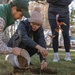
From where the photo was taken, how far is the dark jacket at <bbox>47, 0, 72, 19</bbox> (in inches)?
206

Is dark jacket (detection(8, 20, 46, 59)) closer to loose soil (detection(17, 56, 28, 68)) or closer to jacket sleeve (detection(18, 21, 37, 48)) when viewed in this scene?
jacket sleeve (detection(18, 21, 37, 48))

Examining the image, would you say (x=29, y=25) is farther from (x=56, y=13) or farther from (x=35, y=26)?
(x=56, y=13)

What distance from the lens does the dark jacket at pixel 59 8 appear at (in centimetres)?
522

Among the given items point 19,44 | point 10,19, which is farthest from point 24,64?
point 10,19

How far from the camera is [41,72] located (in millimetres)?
3975

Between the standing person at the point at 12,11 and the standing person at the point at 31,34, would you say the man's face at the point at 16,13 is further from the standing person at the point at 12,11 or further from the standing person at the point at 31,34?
the standing person at the point at 31,34

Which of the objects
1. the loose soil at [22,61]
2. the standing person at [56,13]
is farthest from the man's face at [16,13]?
the standing person at [56,13]

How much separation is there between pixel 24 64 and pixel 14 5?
4.47ft

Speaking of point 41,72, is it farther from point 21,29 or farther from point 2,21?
point 2,21

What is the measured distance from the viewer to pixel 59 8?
526 cm

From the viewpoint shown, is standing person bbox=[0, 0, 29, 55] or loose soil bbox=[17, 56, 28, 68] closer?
standing person bbox=[0, 0, 29, 55]

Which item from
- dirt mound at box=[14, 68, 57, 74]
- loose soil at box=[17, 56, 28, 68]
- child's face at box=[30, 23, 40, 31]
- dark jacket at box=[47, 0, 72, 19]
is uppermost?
dark jacket at box=[47, 0, 72, 19]

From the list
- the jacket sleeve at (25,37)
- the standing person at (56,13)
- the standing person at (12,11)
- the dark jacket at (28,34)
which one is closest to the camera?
the standing person at (12,11)

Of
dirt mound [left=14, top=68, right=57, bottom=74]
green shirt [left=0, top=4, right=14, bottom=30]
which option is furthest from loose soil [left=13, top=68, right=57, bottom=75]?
green shirt [left=0, top=4, right=14, bottom=30]
